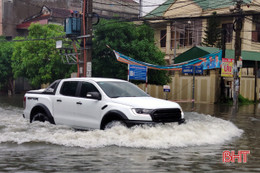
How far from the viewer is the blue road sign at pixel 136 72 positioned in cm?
2256

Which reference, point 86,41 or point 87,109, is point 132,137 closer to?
point 87,109

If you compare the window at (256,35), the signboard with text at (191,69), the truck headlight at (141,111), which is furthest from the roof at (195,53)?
the truck headlight at (141,111)

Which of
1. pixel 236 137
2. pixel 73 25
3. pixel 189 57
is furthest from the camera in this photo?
pixel 189 57

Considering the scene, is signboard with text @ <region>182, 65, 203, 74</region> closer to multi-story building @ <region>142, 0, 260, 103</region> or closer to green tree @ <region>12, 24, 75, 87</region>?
multi-story building @ <region>142, 0, 260, 103</region>

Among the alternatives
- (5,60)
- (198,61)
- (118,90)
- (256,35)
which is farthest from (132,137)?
(5,60)

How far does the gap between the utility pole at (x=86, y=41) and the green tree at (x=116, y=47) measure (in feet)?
24.9

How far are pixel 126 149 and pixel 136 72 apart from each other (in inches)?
575

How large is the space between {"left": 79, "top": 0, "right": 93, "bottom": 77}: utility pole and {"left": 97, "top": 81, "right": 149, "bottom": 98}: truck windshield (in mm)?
9792

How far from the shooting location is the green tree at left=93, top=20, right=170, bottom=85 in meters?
29.2

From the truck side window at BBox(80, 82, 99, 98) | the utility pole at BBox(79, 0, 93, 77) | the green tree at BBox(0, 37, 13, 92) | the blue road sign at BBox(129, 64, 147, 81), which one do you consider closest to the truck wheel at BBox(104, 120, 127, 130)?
the truck side window at BBox(80, 82, 99, 98)

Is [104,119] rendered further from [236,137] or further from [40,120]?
[236,137]

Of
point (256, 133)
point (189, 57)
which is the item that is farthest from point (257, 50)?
point (256, 133)

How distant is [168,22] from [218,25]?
6.94 meters

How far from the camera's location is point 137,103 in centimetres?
934
